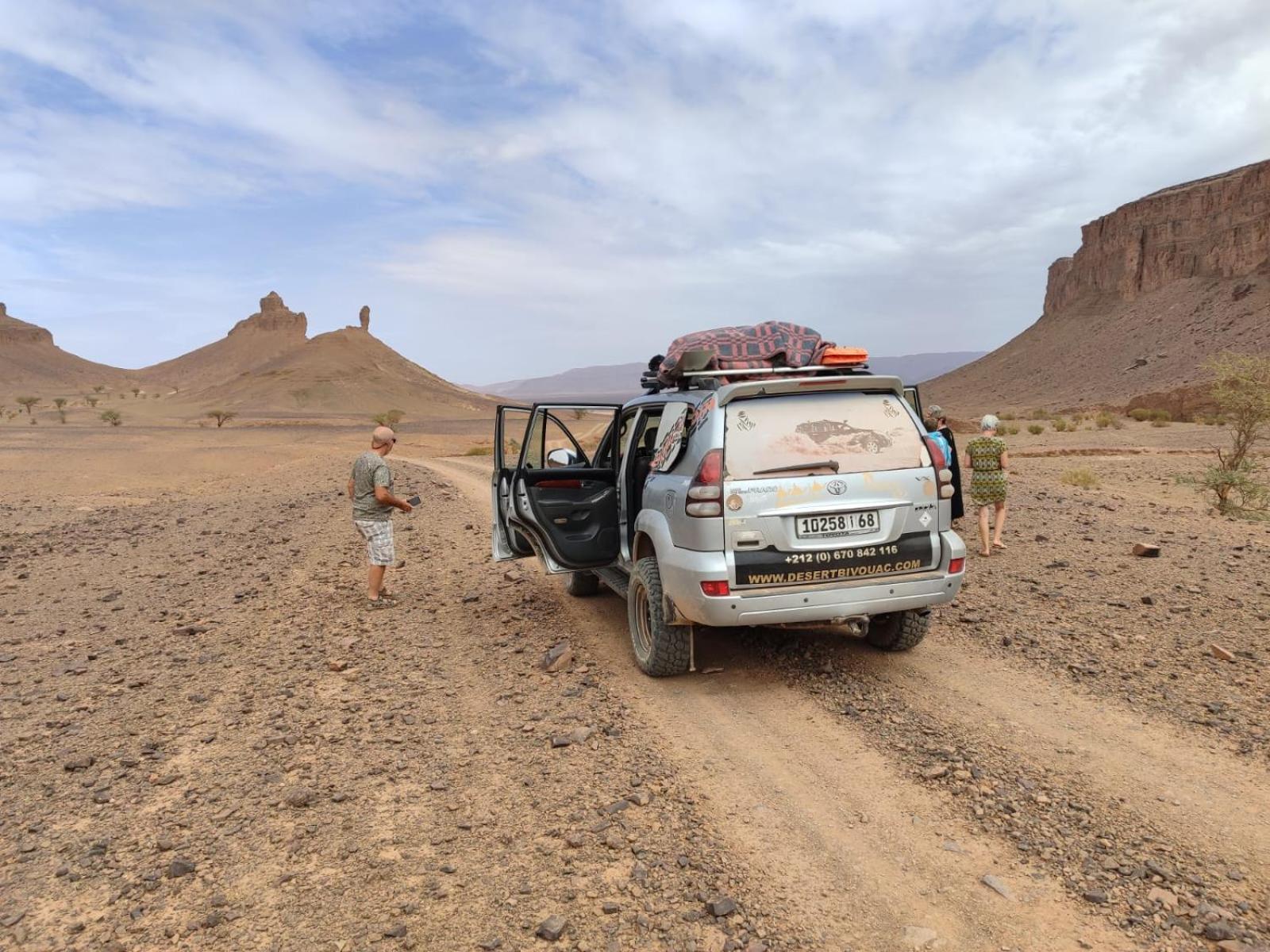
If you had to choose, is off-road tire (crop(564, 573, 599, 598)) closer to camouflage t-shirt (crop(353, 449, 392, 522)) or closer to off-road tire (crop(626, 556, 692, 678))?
camouflage t-shirt (crop(353, 449, 392, 522))

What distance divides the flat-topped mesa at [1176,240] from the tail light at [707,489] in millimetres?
89640

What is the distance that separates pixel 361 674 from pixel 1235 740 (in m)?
5.07

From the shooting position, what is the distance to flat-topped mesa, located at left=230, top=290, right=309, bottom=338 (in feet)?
537

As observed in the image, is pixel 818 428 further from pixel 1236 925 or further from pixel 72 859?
pixel 72 859

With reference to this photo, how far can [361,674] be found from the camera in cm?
566

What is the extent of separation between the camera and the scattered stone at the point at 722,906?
9.60 feet

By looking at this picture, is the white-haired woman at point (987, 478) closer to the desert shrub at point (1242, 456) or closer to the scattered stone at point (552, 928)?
the desert shrub at point (1242, 456)

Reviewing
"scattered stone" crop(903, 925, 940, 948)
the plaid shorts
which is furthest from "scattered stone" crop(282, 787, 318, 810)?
the plaid shorts

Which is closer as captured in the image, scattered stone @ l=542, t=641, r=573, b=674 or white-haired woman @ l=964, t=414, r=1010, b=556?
scattered stone @ l=542, t=641, r=573, b=674

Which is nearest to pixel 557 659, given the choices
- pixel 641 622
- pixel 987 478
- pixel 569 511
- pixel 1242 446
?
pixel 641 622

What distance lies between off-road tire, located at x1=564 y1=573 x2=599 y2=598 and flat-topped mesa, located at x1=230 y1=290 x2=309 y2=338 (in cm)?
17159

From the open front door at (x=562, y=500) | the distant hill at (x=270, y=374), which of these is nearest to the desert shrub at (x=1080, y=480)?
the open front door at (x=562, y=500)

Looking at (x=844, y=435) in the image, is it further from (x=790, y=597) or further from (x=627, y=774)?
(x=627, y=774)

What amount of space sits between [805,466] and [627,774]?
6.48 ft
